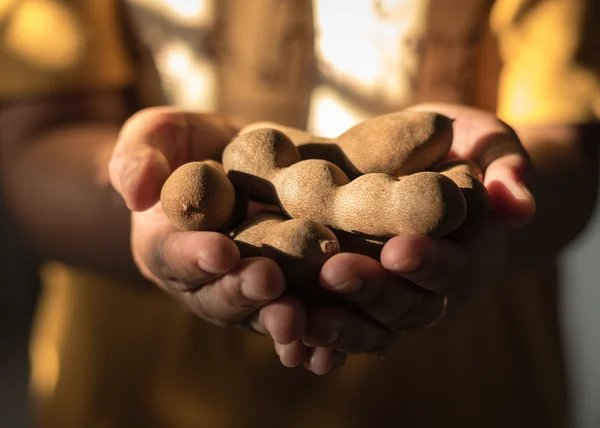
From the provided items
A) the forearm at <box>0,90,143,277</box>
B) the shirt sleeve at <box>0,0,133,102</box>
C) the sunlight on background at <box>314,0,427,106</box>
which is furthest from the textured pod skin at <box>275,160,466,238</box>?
the shirt sleeve at <box>0,0,133,102</box>

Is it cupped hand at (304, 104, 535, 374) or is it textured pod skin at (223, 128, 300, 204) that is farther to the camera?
textured pod skin at (223, 128, 300, 204)

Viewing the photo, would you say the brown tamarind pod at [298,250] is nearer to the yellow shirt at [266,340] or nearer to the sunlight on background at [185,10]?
the yellow shirt at [266,340]

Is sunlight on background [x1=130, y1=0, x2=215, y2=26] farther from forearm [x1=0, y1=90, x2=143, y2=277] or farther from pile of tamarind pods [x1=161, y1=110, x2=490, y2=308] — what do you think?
pile of tamarind pods [x1=161, y1=110, x2=490, y2=308]

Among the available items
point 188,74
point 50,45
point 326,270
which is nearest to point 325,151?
point 326,270

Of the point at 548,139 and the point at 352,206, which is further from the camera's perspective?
the point at 548,139

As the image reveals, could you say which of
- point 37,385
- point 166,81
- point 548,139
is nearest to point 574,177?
point 548,139

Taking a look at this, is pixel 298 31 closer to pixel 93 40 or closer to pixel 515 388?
pixel 93 40

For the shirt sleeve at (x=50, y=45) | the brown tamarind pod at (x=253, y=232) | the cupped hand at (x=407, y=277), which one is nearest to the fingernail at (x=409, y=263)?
the cupped hand at (x=407, y=277)
